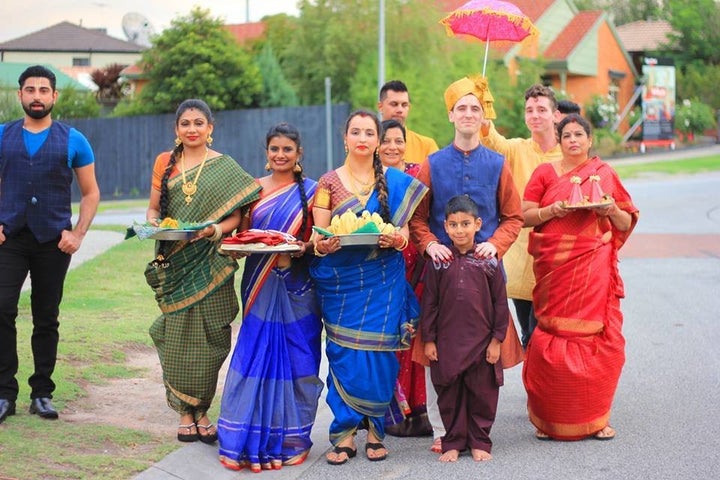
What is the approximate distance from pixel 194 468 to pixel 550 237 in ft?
8.44

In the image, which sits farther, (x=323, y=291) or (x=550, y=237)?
(x=550, y=237)

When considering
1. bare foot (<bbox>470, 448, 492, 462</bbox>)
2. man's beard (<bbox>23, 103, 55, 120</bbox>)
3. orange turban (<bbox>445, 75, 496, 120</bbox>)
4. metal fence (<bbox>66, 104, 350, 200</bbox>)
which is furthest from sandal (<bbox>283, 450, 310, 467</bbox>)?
metal fence (<bbox>66, 104, 350, 200</bbox>)

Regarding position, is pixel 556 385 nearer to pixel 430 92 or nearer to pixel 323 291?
pixel 323 291

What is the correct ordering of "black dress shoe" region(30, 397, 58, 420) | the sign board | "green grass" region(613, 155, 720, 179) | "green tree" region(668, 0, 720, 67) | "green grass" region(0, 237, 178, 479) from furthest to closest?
"green tree" region(668, 0, 720, 67), the sign board, "green grass" region(613, 155, 720, 179), "black dress shoe" region(30, 397, 58, 420), "green grass" region(0, 237, 178, 479)

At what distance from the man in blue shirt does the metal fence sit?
2538cm

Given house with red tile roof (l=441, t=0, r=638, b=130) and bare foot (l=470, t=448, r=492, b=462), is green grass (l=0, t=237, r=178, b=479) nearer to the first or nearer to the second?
bare foot (l=470, t=448, r=492, b=462)

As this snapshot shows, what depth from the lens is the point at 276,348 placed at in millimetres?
6234

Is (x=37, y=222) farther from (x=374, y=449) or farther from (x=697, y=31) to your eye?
(x=697, y=31)

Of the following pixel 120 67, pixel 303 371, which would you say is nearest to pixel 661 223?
pixel 303 371

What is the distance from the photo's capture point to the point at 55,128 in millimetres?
6848

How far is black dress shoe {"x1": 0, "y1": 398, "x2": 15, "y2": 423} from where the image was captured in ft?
21.4

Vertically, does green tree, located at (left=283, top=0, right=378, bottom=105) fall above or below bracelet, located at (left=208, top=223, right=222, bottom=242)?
above

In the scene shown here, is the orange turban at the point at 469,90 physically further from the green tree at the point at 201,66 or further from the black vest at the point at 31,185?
the green tree at the point at 201,66

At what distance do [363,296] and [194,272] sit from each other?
1030mm
